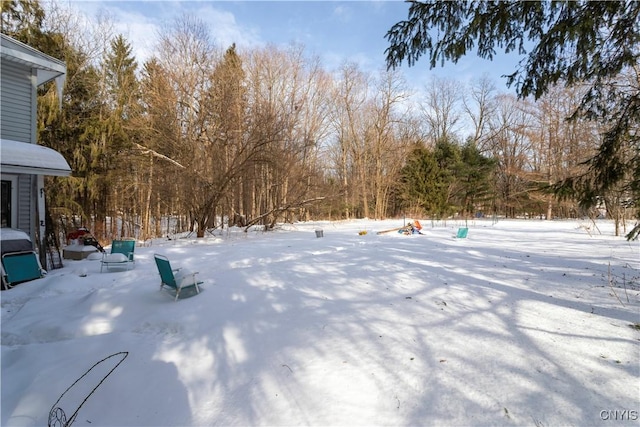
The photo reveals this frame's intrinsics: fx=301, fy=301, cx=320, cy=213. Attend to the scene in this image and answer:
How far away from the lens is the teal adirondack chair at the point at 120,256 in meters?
6.60

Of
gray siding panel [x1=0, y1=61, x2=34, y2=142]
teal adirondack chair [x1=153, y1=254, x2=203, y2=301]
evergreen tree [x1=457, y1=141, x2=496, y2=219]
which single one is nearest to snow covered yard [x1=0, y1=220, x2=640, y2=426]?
teal adirondack chair [x1=153, y1=254, x2=203, y2=301]

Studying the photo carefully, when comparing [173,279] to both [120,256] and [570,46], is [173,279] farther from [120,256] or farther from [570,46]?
[570,46]

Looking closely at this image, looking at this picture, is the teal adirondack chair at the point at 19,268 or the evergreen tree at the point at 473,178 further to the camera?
the evergreen tree at the point at 473,178

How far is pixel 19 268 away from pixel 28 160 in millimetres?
2343

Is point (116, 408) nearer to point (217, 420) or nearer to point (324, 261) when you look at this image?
point (217, 420)

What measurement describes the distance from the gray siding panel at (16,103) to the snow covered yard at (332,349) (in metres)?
4.40

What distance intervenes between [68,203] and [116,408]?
14558 mm

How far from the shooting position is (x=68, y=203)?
1350cm

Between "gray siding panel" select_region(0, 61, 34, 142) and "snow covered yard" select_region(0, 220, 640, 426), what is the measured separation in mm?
4397

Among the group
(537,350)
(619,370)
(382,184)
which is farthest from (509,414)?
(382,184)

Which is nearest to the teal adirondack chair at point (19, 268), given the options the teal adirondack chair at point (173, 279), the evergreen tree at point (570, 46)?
the teal adirondack chair at point (173, 279)

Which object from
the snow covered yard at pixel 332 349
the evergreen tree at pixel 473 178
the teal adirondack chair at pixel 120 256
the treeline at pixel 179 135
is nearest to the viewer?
the snow covered yard at pixel 332 349

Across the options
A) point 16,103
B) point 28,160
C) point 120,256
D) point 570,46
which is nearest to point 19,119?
point 16,103

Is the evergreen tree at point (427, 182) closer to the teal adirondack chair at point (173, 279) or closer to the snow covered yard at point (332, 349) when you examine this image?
the snow covered yard at point (332, 349)
